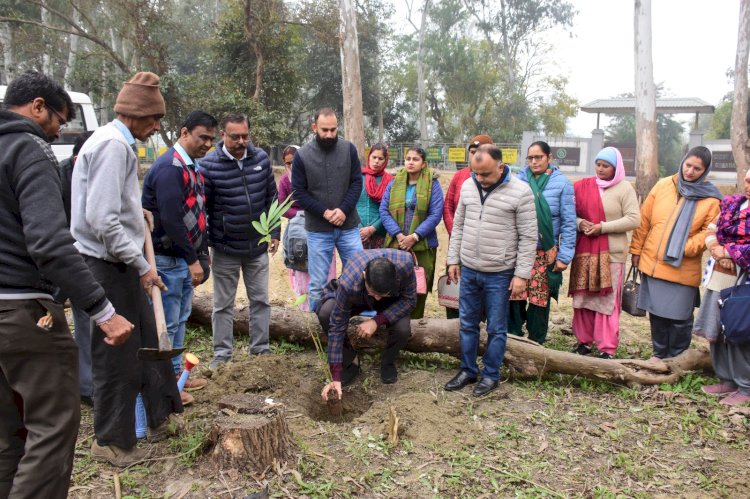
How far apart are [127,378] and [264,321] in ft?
5.47

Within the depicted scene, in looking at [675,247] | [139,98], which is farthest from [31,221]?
[675,247]

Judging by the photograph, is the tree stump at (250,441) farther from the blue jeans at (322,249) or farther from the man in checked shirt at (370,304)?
the blue jeans at (322,249)

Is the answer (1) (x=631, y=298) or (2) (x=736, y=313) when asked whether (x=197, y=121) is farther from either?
(2) (x=736, y=313)

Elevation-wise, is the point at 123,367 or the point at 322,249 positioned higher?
the point at 322,249

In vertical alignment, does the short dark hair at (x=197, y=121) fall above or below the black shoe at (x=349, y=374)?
above

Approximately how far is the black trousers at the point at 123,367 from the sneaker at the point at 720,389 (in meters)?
3.67

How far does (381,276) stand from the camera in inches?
139

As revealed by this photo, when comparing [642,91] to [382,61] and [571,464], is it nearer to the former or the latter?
[571,464]

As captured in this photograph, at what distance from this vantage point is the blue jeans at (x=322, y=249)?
4.77 meters

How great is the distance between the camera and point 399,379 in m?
4.27

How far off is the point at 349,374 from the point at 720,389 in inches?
106

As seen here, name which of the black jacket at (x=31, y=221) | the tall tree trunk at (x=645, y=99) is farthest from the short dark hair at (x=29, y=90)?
Result: the tall tree trunk at (x=645, y=99)

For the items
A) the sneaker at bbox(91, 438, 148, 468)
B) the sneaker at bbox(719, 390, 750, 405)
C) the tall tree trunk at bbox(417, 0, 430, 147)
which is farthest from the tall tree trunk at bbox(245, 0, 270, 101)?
the sneaker at bbox(719, 390, 750, 405)

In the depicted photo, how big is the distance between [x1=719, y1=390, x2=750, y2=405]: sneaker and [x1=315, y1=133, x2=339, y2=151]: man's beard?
348cm
